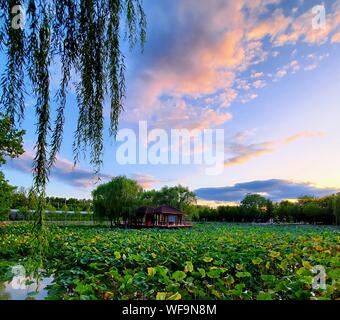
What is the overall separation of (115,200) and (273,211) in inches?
1336

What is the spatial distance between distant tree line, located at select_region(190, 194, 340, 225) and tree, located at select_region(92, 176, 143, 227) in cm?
1264

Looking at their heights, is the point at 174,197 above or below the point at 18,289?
above

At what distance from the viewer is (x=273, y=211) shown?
5366 cm

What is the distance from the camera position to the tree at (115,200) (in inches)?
1164

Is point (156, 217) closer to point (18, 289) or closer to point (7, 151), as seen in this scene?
point (7, 151)

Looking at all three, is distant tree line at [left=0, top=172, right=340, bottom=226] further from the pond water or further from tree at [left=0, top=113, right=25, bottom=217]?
the pond water

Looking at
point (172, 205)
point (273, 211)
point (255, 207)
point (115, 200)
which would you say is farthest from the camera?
point (255, 207)

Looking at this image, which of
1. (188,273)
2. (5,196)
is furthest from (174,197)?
(188,273)

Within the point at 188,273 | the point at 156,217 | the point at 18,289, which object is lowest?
the point at 156,217

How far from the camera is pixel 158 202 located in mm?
40719

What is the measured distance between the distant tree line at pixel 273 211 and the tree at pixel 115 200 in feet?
41.5

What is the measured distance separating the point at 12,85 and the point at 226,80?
322 centimetres

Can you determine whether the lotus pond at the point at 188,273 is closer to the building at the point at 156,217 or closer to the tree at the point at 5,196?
the tree at the point at 5,196

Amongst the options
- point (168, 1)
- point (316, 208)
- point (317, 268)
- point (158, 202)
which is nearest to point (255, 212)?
point (316, 208)
